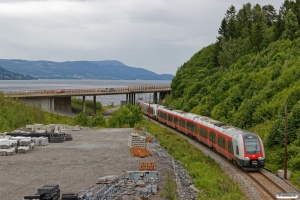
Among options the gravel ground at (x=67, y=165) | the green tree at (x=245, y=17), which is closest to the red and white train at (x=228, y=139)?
the gravel ground at (x=67, y=165)

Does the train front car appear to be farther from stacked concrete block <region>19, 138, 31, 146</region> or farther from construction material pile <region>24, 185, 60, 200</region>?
stacked concrete block <region>19, 138, 31, 146</region>

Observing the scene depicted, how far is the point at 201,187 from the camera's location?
2314cm

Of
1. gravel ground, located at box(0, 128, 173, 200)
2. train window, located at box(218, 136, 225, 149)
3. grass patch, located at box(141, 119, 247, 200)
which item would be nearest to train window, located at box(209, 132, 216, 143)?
grass patch, located at box(141, 119, 247, 200)

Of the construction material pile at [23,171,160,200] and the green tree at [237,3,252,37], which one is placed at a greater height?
the green tree at [237,3,252,37]

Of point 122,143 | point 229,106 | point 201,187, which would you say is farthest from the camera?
point 229,106

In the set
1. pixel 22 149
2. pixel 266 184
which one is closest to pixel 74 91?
pixel 22 149

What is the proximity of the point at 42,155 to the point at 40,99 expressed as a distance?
50.4 meters

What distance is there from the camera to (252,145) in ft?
94.4

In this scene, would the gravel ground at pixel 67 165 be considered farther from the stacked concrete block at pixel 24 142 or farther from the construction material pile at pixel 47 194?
the construction material pile at pixel 47 194

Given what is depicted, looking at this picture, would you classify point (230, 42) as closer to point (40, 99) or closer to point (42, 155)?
point (40, 99)

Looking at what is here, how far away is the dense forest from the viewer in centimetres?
3506

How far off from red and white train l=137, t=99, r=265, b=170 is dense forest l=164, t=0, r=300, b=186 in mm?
2811

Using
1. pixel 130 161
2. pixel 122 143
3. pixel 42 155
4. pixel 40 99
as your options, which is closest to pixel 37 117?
pixel 40 99

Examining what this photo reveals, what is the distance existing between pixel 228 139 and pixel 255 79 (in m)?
29.0
